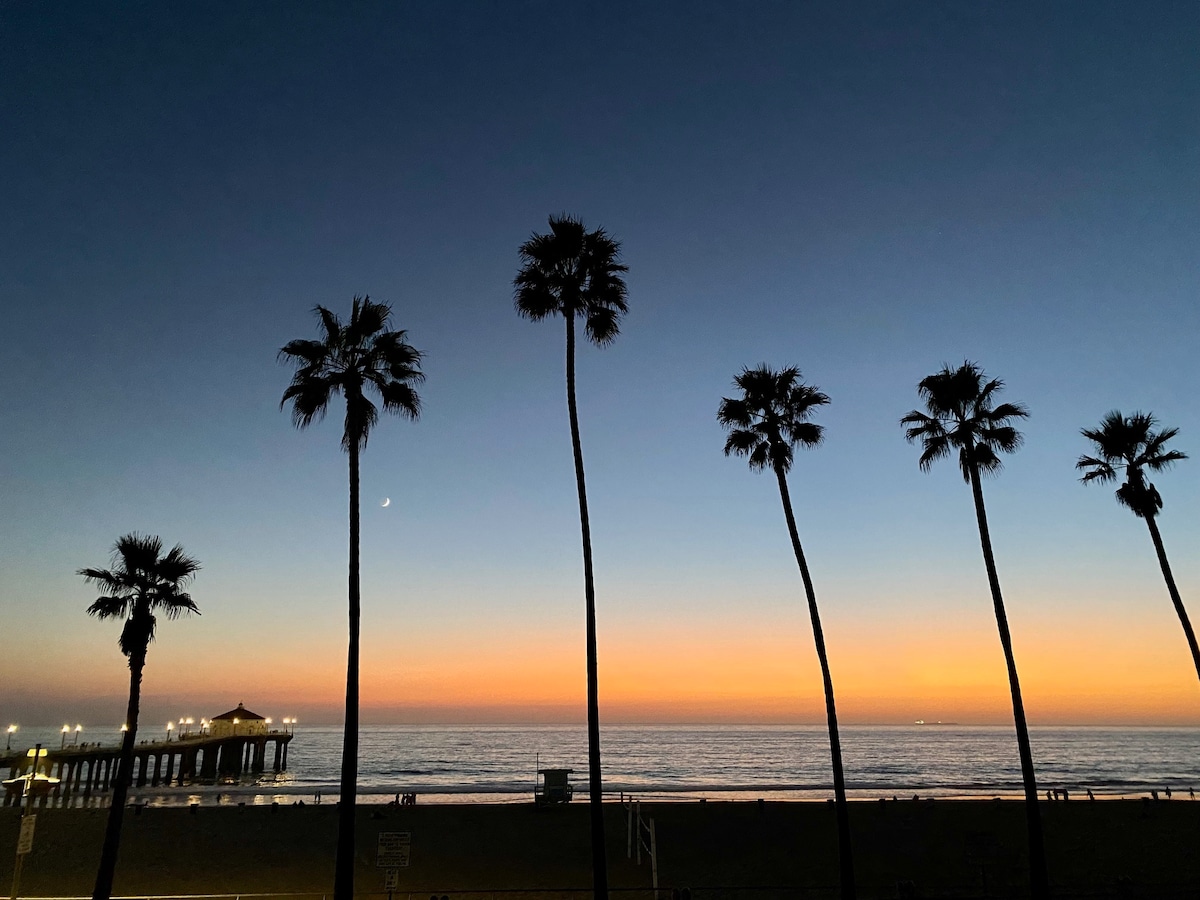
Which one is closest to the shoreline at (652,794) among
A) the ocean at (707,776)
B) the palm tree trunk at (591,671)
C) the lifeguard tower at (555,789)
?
the ocean at (707,776)

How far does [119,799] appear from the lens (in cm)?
2045

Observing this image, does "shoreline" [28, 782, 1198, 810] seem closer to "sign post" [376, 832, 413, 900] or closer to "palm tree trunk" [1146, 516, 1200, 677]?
"palm tree trunk" [1146, 516, 1200, 677]

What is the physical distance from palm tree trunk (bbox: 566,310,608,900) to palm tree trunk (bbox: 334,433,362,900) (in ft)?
16.2

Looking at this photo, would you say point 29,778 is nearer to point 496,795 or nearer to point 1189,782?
point 496,795

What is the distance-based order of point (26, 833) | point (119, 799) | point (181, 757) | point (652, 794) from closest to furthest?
1. point (26, 833)
2. point (119, 799)
3. point (652, 794)
4. point (181, 757)

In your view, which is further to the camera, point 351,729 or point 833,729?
point 833,729

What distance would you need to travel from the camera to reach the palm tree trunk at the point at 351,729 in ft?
53.1

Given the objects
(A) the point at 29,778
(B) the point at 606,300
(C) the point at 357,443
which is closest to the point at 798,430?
(B) the point at 606,300

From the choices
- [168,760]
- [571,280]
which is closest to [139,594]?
[571,280]

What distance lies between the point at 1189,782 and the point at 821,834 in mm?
72035

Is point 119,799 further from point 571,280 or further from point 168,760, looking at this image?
point 168,760

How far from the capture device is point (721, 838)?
2958cm

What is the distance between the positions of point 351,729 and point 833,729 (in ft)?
43.2

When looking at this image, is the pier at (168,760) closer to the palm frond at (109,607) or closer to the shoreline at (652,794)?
the shoreline at (652,794)
